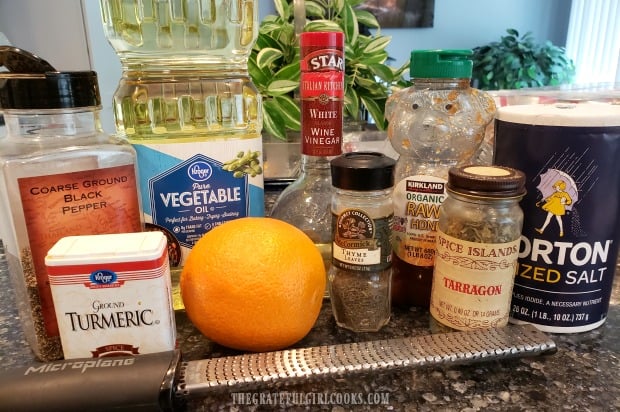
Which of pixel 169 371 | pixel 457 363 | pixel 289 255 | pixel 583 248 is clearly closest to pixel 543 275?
pixel 583 248

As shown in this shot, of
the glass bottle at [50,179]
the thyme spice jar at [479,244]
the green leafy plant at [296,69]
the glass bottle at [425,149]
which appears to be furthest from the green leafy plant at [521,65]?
the glass bottle at [50,179]

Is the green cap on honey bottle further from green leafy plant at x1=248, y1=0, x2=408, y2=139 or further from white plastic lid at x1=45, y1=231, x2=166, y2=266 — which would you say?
green leafy plant at x1=248, y1=0, x2=408, y2=139

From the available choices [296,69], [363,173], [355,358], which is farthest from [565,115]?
[296,69]

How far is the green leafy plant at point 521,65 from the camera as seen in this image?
3098 millimetres

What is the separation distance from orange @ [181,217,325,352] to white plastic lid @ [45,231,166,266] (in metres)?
0.06

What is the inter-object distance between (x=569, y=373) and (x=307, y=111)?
40 cm

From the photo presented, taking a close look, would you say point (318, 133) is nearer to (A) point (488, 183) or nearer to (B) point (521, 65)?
(A) point (488, 183)

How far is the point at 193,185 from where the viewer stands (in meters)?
0.57

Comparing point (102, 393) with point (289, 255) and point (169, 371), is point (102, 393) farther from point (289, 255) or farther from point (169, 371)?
point (289, 255)

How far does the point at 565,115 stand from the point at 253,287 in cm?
35

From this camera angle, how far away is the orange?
47 cm

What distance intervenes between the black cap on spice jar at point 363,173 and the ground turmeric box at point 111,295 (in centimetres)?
19

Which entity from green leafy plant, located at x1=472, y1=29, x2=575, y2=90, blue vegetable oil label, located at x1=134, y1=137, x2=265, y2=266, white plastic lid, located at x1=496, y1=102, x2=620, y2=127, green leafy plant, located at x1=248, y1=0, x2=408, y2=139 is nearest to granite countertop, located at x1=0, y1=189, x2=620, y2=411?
blue vegetable oil label, located at x1=134, y1=137, x2=265, y2=266

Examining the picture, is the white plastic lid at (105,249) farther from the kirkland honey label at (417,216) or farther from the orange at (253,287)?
the kirkland honey label at (417,216)
